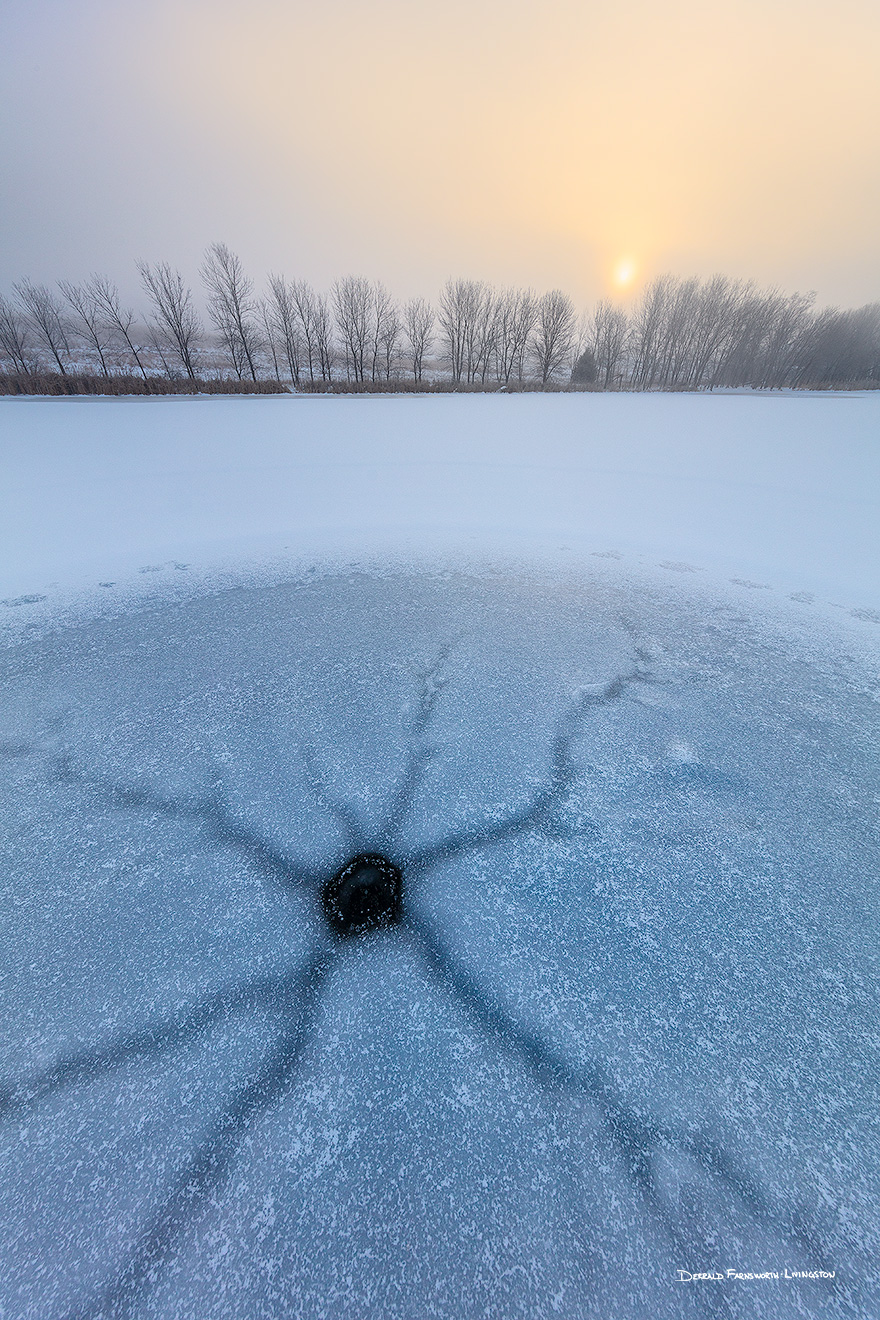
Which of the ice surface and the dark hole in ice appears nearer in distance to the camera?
the ice surface

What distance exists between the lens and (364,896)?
1467 millimetres

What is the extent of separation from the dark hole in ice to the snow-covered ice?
2.1 inches

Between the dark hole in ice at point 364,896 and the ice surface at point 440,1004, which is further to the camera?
the dark hole in ice at point 364,896

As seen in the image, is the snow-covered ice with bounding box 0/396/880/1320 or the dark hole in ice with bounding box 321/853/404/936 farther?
the dark hole in ice with bounding box 321/853/404/936

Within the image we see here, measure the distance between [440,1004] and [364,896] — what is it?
372 millimetres

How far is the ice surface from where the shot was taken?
2.92ft

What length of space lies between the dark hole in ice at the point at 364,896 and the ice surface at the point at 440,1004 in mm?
42

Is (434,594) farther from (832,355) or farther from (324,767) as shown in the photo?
(832,355)

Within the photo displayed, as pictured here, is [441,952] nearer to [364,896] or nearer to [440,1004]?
[440,1004]

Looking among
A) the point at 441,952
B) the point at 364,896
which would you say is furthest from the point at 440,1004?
the point at 364,896

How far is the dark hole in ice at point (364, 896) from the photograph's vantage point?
4.59ft

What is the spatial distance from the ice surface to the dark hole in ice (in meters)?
0.04

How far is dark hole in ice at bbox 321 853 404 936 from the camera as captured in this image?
1.40m

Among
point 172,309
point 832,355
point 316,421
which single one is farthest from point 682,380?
point 316,421
